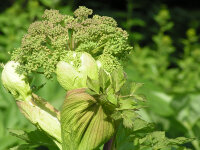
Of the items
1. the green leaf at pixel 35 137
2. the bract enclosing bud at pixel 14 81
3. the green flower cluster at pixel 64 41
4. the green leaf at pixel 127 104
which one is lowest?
the green leaf at pixel 35 137

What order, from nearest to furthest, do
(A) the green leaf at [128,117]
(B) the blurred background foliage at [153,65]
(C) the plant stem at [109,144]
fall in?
(A) the green leaf at [128,117] < (C) the plant stem at [109,144] < (B) the blurred background foliage at [153,65]

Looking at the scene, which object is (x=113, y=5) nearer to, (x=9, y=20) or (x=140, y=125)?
(x=9, y=20)

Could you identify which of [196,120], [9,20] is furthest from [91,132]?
[9,20]

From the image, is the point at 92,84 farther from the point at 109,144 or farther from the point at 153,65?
the point at 153,65

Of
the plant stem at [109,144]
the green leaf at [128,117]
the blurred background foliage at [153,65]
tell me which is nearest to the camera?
the green leaf at [128,117]

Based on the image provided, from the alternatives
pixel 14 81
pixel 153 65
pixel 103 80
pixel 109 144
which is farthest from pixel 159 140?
pixel 153 65

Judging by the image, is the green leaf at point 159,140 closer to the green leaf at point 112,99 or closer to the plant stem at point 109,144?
the plant stem at point 109,144

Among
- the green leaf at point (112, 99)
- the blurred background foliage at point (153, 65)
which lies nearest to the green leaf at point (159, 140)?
the blurred background foliage at point (153, 65)
